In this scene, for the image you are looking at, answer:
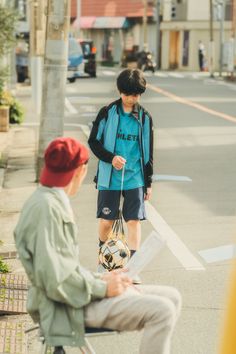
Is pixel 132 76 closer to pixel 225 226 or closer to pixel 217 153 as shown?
pixel 225 226

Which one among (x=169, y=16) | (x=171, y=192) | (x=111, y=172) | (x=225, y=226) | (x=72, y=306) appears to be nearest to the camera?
(x=72, y=306)

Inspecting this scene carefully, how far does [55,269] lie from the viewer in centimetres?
420

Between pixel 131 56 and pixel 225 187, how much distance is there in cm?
5118

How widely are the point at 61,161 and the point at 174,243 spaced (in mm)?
4902

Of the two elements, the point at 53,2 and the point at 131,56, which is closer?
the point at 53,2

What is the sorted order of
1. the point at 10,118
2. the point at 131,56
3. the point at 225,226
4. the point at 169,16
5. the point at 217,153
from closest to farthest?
the point at 225,226, the point at 217,153, the point at 10,118, the point at 131,56, the point at 169,16

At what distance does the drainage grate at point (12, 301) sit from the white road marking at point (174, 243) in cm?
167

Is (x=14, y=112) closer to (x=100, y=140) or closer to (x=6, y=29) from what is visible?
(x=6, y=29)

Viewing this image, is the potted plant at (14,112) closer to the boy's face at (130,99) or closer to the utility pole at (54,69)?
the utility pole at (54,69)

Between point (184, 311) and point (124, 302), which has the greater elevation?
point (124, 302)

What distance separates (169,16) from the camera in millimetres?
72750

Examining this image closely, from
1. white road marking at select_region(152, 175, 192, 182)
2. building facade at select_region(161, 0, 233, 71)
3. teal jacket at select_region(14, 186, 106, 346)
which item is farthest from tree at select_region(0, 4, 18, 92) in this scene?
building facade at select_region(161, 0, 233, 71)

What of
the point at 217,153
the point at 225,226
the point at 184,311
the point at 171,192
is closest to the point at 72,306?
the point at 184,311

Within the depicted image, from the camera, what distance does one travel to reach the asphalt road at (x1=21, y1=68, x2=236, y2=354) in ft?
21.0
